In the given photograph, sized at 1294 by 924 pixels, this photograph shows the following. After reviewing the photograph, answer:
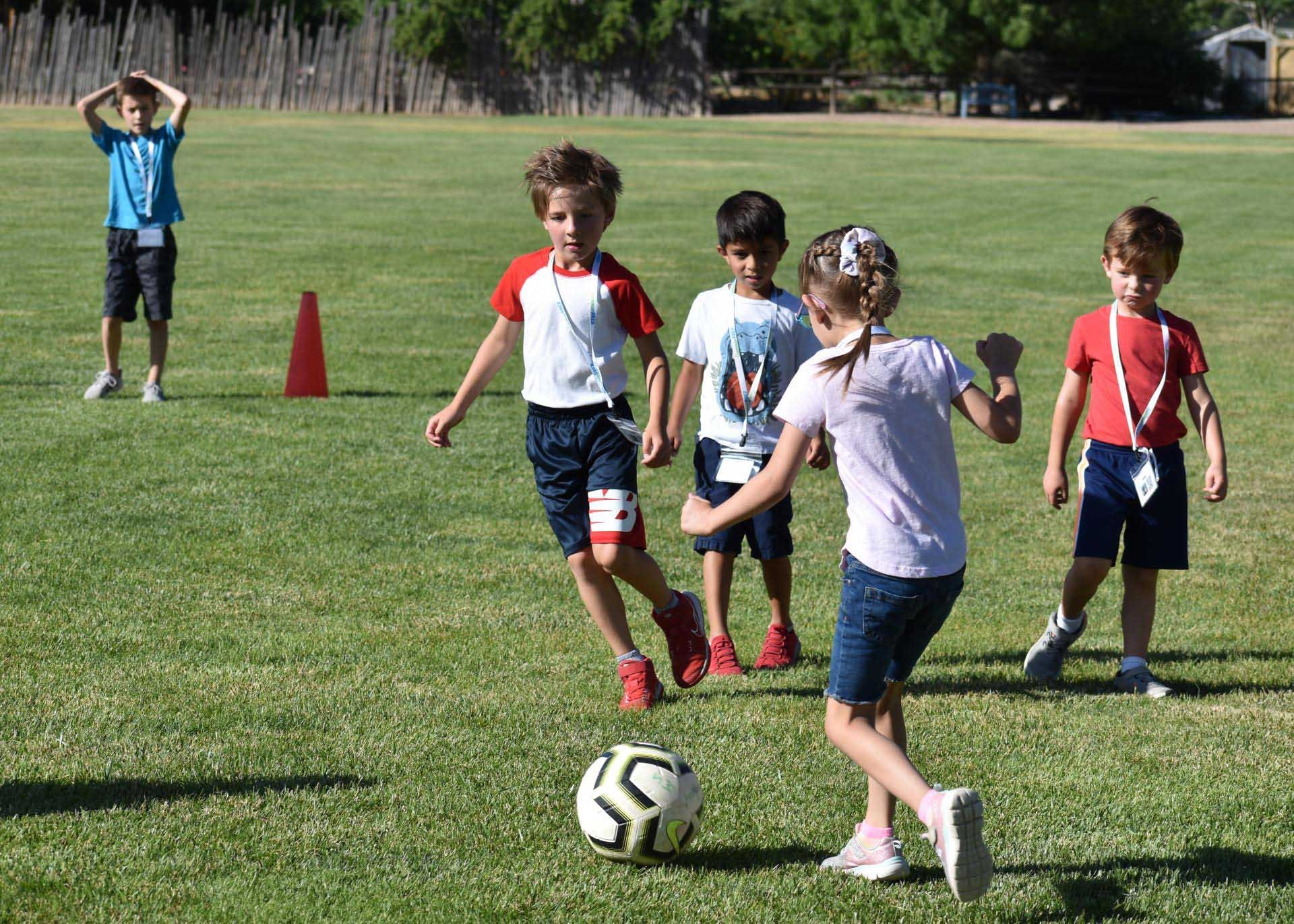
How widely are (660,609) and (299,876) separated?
1.76 meters

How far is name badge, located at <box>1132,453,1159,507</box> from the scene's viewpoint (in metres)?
5.19

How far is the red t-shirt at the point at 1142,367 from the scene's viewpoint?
16.9ft

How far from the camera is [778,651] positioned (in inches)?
224

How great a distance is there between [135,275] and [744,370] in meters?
6.13

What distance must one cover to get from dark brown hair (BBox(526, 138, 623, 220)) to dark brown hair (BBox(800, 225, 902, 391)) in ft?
4.63

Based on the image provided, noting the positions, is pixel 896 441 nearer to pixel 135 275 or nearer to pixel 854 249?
pixel 854 249

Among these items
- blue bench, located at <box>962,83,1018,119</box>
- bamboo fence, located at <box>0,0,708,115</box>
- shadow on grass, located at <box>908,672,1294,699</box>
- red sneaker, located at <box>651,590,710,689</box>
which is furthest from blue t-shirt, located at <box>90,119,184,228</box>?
blue bench, located at <box>962,83,1018,119</box>

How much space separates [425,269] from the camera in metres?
17.0

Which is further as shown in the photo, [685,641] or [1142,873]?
[685,641]

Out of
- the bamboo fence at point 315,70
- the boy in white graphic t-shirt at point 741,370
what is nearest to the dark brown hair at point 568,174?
the boy in white graphic t-shirt at point 741,370

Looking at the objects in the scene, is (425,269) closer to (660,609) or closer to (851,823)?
(660,609)

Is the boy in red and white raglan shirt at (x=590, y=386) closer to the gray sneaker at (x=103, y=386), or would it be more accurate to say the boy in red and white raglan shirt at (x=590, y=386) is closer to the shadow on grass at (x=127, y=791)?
the shadow on grass at (x=127, y=791)

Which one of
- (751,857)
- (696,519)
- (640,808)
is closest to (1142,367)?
(696,519)

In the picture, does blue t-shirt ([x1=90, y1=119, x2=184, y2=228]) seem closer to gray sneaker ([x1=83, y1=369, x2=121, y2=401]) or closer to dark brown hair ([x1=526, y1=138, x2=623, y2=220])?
gray sneaker ([x1=83, y1=369, x2=121, y2=401])
